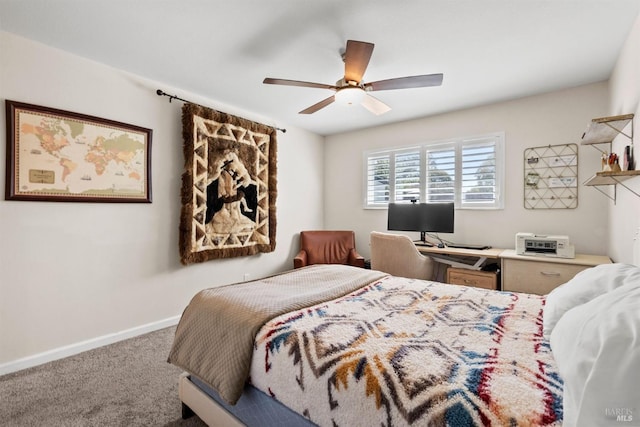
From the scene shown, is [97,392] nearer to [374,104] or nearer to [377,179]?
[374,104]

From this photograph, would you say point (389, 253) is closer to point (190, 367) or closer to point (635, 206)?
point (635, 206)

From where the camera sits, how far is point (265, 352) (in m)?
1.30

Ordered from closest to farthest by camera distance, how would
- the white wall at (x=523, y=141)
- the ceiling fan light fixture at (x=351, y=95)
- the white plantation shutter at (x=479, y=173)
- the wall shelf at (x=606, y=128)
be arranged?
the wall shelf at (x=606, y=128) → the ceiling fan light fixture at (x=351, y=95) → the white wall at (x=523, y=141) → the white plantation shutter at (x=479, y=173)

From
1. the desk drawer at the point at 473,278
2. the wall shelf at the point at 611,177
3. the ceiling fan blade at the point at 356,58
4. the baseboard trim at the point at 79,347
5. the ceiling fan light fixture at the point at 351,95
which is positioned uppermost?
the ceiling fan blade at the point at 356,58

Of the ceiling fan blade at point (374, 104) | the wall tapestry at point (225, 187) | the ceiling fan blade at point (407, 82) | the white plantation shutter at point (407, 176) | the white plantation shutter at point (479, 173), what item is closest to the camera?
the ceiling fan blade at point (407, 82)

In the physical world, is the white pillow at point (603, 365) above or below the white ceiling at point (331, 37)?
below

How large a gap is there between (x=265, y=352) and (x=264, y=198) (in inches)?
108

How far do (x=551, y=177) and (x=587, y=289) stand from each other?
97.0 inches

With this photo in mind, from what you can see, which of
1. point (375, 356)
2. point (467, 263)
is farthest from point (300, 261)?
point (375, 356)

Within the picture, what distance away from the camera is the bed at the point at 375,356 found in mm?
872

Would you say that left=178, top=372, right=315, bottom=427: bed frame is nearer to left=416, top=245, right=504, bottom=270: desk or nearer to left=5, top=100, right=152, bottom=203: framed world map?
left=5, top=100, right=152, bottom=203: framed world map

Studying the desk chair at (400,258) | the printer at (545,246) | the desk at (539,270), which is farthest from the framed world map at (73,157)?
the printer at (545,246)

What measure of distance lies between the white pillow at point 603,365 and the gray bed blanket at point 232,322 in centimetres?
111

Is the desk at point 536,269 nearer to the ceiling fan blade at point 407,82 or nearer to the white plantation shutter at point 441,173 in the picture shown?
the white plantation shutter at point 441,173
